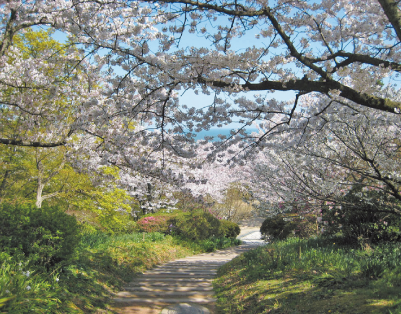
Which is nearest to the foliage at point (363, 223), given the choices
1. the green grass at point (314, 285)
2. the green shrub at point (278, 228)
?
the green grass at point (314, 285)

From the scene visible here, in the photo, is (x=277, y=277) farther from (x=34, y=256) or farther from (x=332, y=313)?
(x=34, y=256)

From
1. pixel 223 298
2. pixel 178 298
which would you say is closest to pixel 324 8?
pixel 223 298

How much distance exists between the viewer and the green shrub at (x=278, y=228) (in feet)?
40.2

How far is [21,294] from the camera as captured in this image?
135 inches

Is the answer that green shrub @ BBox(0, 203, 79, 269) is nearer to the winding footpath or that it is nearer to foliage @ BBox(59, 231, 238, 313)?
foliage @ BBox(59, 231, 238, 313)

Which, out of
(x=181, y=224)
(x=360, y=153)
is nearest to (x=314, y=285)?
(x=360, y=153)

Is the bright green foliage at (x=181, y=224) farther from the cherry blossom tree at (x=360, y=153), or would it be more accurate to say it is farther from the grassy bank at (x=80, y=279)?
the cherry blossom tree at (x=360, y=153)

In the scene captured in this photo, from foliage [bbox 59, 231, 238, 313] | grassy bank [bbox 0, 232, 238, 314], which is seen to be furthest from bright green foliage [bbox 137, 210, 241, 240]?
grassy bank [bbox 0, 232, 238, 314]

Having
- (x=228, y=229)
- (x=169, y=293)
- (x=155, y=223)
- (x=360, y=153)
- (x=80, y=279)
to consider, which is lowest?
(x=228, y=229)

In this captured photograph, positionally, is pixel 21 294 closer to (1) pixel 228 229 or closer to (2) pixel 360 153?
(2) pixel 360 153

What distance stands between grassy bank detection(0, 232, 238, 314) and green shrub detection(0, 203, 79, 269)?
0.93 ft

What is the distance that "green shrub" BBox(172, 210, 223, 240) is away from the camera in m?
14.9

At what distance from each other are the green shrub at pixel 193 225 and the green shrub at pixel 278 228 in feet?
10.6

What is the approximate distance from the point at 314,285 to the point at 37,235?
4761mm
